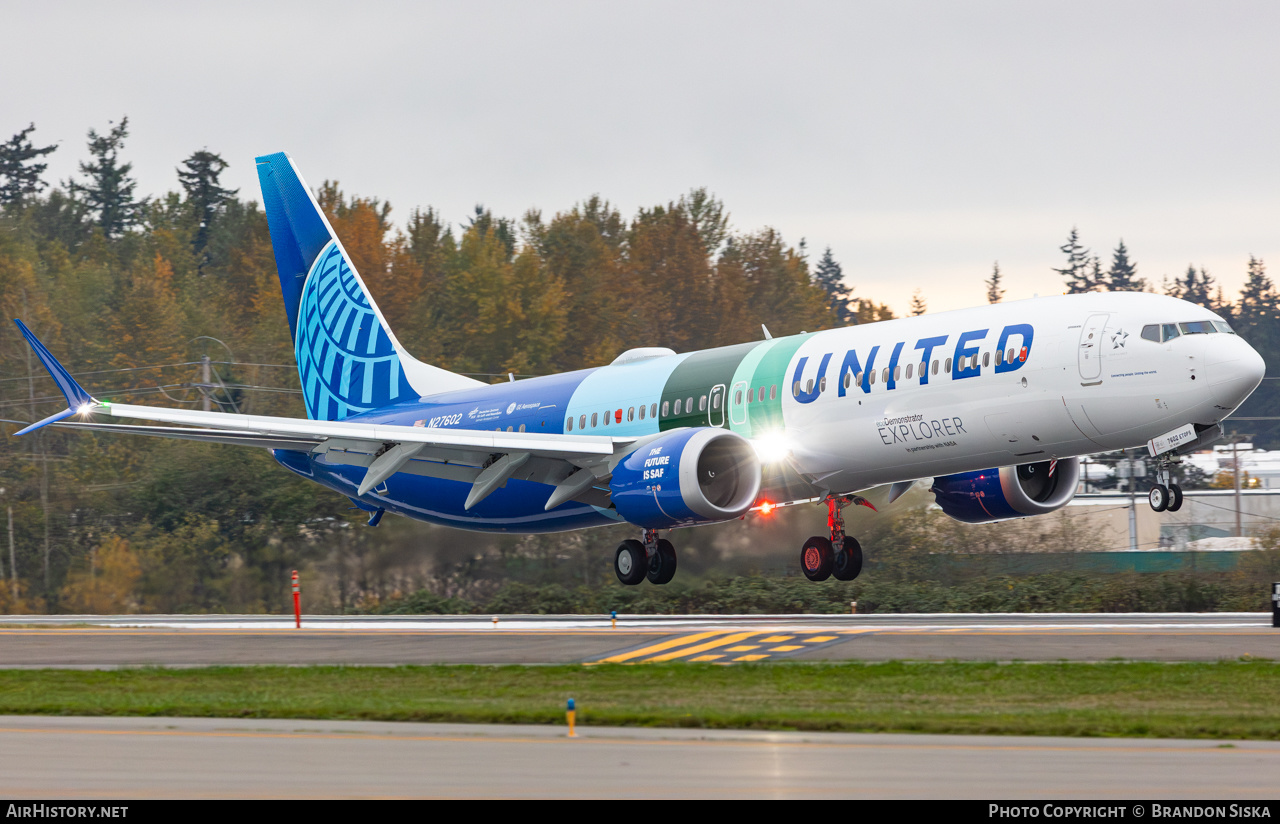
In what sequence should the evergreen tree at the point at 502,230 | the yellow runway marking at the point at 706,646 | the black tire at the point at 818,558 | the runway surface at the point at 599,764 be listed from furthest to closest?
the evergreen tree at the point at 502,230
the black tire at the point at 818,558
the yellow runway marking at the point at 706,646
the runway surface at the point at 599,764

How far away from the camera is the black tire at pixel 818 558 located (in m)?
31.8

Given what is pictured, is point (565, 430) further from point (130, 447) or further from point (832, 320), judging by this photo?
point (832, 320)

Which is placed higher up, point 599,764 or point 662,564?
point 662,564

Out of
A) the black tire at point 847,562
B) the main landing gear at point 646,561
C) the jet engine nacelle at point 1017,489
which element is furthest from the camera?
the main landing gear at point 646,561

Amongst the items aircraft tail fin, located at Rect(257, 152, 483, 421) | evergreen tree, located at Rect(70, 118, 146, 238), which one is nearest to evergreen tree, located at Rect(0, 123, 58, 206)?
evergreen tree, located at Rect(70, 118, 146, 238)

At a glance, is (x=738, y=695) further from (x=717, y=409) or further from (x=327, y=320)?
(x=327, y=320)

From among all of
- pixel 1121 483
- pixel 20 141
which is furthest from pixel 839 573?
pixel 20 141

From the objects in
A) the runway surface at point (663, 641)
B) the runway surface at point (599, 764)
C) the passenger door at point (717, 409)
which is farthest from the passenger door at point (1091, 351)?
the runway surface at point (599, 764)

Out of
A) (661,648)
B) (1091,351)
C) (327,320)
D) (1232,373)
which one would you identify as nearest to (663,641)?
(661,648)

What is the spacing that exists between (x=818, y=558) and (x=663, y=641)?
3.76m

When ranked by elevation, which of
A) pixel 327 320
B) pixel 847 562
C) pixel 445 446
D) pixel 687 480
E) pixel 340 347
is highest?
pixel 327 320

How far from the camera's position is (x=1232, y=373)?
2453 cm

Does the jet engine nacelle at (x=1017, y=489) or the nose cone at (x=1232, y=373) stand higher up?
the nose cone at (x=1232, y=373)

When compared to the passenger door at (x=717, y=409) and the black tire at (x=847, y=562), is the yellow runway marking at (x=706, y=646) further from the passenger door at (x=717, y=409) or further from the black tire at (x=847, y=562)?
the passenger door at (x=717, y=409)
